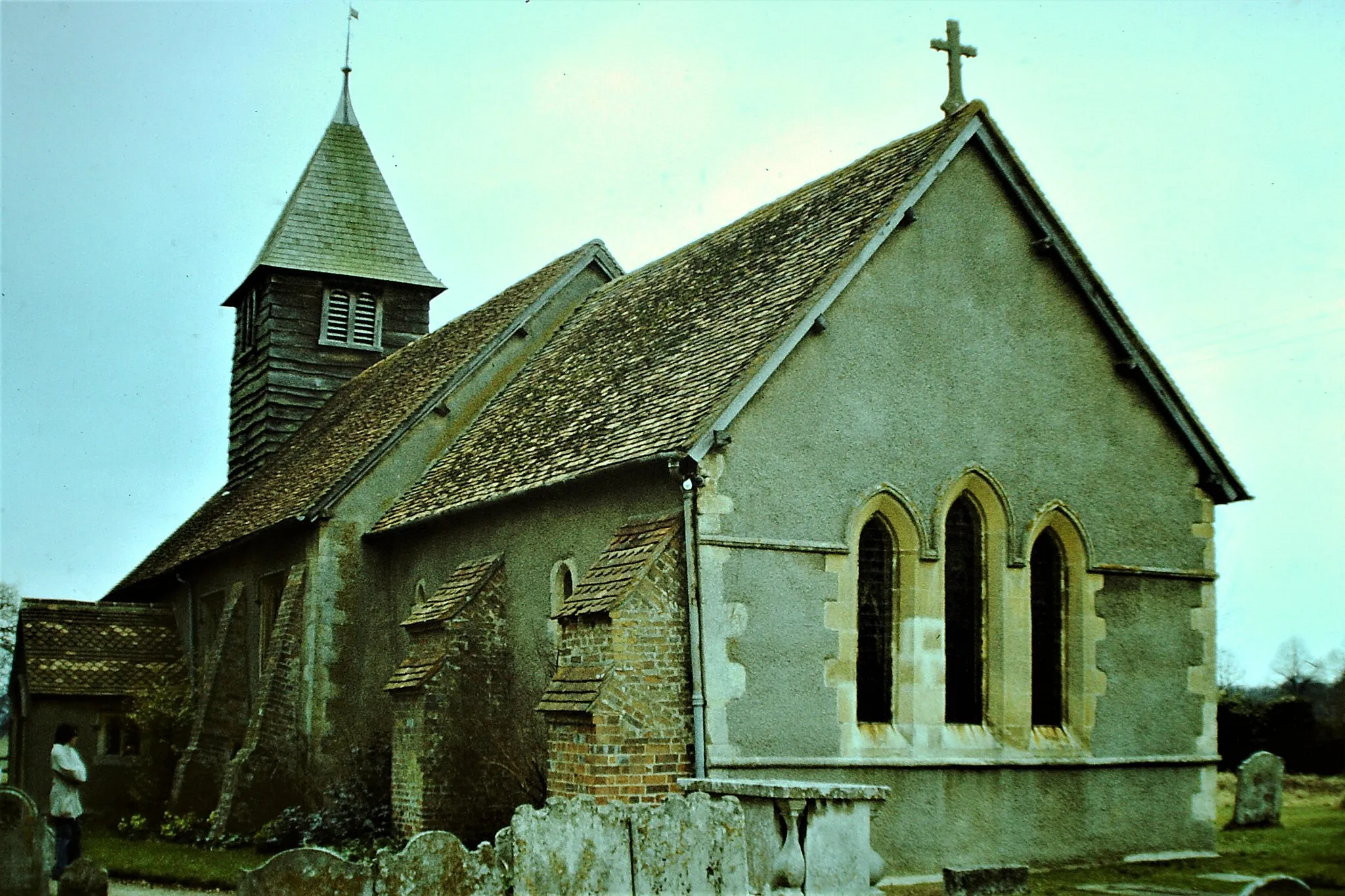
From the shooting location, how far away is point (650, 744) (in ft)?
47.9

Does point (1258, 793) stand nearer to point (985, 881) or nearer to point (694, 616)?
point (985, 881)

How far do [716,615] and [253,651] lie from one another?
575 inches

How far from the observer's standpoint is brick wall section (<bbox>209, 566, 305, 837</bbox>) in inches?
879

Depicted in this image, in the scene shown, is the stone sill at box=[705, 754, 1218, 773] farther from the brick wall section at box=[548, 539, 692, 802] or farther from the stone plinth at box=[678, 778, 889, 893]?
the stone plinth at box=[678, 778, 889, 893]

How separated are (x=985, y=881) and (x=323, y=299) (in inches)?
894

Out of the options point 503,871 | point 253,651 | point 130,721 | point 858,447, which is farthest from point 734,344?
point 130,721

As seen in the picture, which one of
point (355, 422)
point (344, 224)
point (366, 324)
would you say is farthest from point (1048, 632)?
point (344, 224)

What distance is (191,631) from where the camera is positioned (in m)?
31.0

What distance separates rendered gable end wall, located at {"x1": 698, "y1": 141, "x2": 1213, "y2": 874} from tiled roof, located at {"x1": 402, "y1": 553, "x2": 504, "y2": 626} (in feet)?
17.1

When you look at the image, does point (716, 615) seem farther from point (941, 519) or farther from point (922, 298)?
point (922, 298)

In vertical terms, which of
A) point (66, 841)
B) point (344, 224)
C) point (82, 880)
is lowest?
point (66, 841)

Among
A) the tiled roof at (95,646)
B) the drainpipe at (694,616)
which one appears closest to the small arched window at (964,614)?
the drainpipe at (694,616)

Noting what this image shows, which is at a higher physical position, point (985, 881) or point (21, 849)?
point (21, 849)

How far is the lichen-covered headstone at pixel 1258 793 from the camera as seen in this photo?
20812mm
